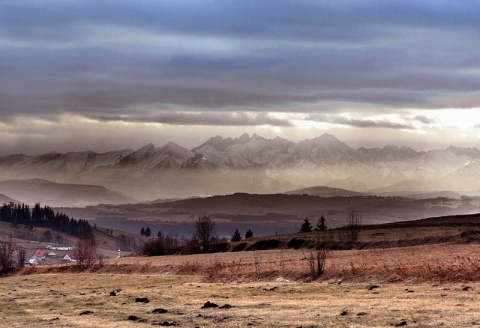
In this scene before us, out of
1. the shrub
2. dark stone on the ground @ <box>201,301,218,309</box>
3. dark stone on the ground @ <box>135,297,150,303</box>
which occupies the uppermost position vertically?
the shrub

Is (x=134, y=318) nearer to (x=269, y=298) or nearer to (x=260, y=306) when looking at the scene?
(x=260, y=306)

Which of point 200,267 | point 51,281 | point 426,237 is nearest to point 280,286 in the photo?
point 200,267

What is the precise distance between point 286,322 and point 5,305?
38111 millimetres

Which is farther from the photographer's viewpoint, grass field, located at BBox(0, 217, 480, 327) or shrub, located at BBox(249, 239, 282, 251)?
shrub, located at BBox(249, 239, 282, 251)

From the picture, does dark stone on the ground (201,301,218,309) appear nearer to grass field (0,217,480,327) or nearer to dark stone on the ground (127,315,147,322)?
grass field (0,217,480,327)

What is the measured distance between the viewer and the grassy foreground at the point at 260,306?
51.2m

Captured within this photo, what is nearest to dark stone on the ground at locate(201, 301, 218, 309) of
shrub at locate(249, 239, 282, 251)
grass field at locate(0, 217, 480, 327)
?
grass field at locate(0, 217, 480, 327)

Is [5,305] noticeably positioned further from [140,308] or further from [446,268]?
[446,268]

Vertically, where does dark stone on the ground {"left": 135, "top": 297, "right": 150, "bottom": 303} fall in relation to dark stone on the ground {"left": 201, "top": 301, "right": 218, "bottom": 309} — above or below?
below

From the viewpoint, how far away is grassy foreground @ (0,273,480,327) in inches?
2014

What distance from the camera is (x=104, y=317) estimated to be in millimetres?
61969

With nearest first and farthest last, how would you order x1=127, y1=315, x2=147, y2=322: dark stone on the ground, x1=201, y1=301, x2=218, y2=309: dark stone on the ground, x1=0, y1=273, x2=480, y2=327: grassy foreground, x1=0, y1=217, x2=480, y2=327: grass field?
x1=0, y1=273, x2=480, y2=327: grassy foreground < x1=0, y1=217, x2=480, y2=327: grass field < x1=127, y1=315, x2=147, y2=322: dark stone on the ground < x1=201, y1=301, x2=218, y2=309: dark stone on the ground

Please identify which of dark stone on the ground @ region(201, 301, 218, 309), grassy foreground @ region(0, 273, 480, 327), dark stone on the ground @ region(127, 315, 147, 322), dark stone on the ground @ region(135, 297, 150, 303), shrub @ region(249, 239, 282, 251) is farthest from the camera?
shrub @ region(249, 239, 282, 251)

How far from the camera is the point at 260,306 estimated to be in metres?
63.5
